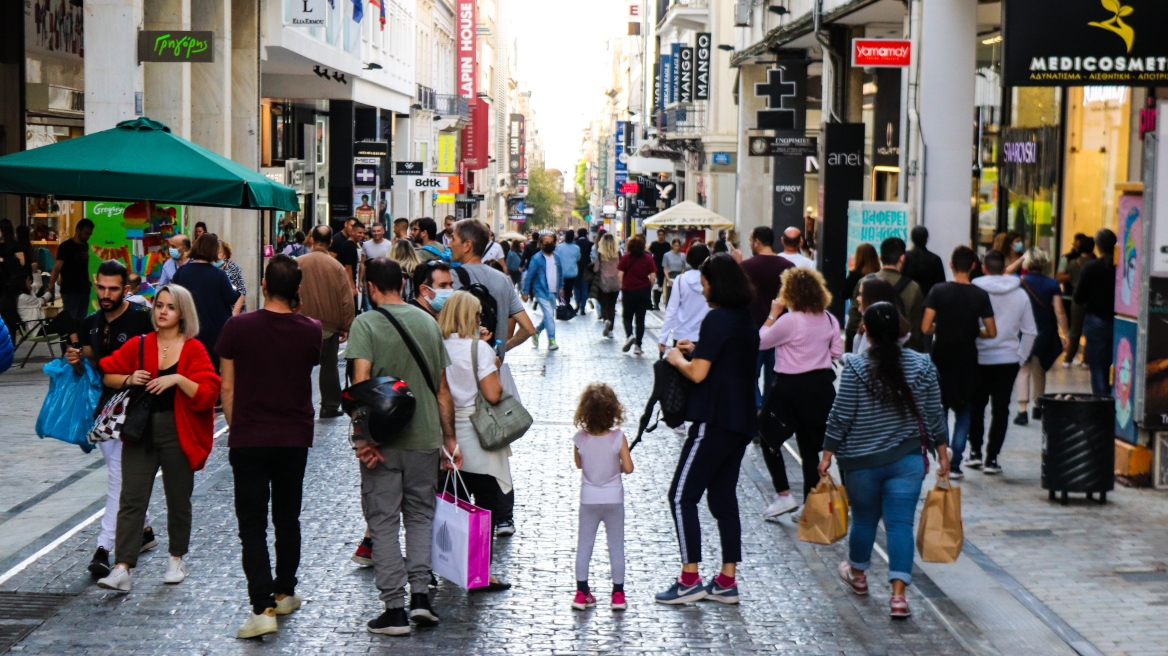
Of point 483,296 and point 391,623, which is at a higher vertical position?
point 483,296

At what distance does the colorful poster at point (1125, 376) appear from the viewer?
11.0 metres

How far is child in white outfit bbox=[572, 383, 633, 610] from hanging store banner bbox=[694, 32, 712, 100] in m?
36.8

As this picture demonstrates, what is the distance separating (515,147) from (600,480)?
415 feet

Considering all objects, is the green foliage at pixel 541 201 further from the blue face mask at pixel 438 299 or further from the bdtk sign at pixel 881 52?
the blue face mask at pixel 438 299

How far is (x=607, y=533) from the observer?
734 centimetres

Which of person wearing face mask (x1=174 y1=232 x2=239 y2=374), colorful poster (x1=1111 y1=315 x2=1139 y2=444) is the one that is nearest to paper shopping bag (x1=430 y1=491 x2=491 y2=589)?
person wearing face mask (x1=174 y1=232 x2=239 y2=374)

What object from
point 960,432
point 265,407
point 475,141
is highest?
point 475,141

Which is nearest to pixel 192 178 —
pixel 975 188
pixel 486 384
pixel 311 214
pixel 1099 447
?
pixel 486 384

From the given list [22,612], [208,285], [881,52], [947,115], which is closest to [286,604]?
[22,612]

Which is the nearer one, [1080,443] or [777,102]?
[1080,443]

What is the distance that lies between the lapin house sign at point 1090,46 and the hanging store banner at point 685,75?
32.0 metres

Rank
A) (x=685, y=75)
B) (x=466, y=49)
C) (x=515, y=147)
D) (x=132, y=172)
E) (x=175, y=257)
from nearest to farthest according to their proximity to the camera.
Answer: (x=132, y=172)
(x=175, y=257)
(x=685, y=75)
(x=466, y=49)
(x=515, y=147)

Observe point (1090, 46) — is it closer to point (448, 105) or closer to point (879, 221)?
point (879, 221)

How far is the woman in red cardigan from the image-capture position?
750cm
